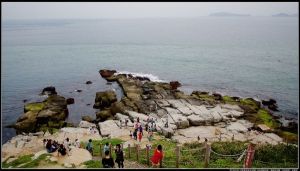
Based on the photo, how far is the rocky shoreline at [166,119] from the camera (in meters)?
32.5

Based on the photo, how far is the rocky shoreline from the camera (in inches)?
1281

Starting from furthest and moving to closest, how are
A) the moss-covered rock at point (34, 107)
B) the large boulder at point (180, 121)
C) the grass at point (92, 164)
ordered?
1. the moss-covered rock at point (34, 107)
2. the large boulder at point (180, 121)
3. the grass at point (92, 164)

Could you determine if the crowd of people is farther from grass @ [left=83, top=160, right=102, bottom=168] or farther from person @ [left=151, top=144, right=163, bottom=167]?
grass @ [left=83, top=160, right=102, bottom=168]

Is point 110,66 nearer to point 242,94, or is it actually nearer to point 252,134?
point 242,94

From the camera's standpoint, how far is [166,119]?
120 feet

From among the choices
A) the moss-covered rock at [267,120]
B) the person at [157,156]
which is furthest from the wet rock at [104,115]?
the person at [157,156]

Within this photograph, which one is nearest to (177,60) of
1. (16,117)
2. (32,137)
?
(16,117)

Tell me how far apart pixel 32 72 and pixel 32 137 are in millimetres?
45463

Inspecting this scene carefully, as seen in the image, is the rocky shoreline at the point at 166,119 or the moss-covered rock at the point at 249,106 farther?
the moss-covered rock at the point at 249,106

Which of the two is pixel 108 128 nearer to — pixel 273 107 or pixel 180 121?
pixel 180 121

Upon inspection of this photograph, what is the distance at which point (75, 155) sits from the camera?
1994 cm

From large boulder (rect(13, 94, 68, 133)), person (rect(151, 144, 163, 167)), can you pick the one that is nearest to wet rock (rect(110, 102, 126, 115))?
large boulder (rect(13, 94, 68, 133))

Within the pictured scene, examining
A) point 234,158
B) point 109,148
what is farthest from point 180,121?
point 109,148

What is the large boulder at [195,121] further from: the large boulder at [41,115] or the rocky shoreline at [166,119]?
the large boulder at [41,115]
